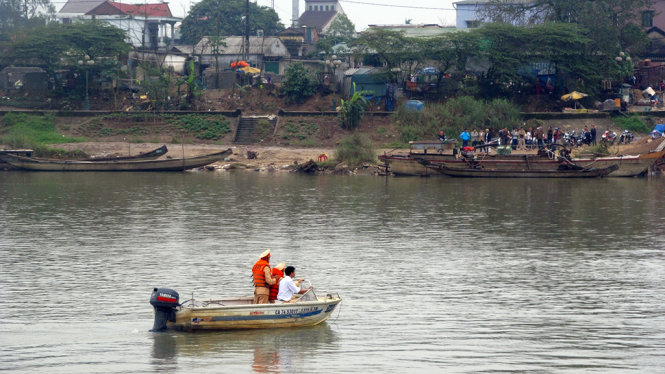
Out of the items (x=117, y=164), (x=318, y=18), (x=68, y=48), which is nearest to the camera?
(x=117, y=164)

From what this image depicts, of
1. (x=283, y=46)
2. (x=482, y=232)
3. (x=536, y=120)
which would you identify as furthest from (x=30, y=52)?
(x=482, y=232)

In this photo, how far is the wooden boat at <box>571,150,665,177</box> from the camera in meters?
48.2

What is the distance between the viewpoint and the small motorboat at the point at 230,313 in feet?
56.6

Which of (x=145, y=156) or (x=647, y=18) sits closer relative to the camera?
(x=145, y=156)

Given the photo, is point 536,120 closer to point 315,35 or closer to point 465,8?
point 465,8

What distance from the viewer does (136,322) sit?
18.6 meters

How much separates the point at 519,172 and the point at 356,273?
2687 cm

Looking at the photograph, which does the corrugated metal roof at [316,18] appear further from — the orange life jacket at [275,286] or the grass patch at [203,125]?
the orange life jacket at [275,286]

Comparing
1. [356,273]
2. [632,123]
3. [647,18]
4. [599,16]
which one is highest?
[647,18]

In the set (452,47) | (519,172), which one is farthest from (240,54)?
(519,172)

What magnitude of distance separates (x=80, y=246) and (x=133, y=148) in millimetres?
28361

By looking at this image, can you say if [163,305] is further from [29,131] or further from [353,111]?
[29,131]

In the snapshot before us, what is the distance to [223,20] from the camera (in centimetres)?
9431

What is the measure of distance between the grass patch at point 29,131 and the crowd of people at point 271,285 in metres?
41.0
